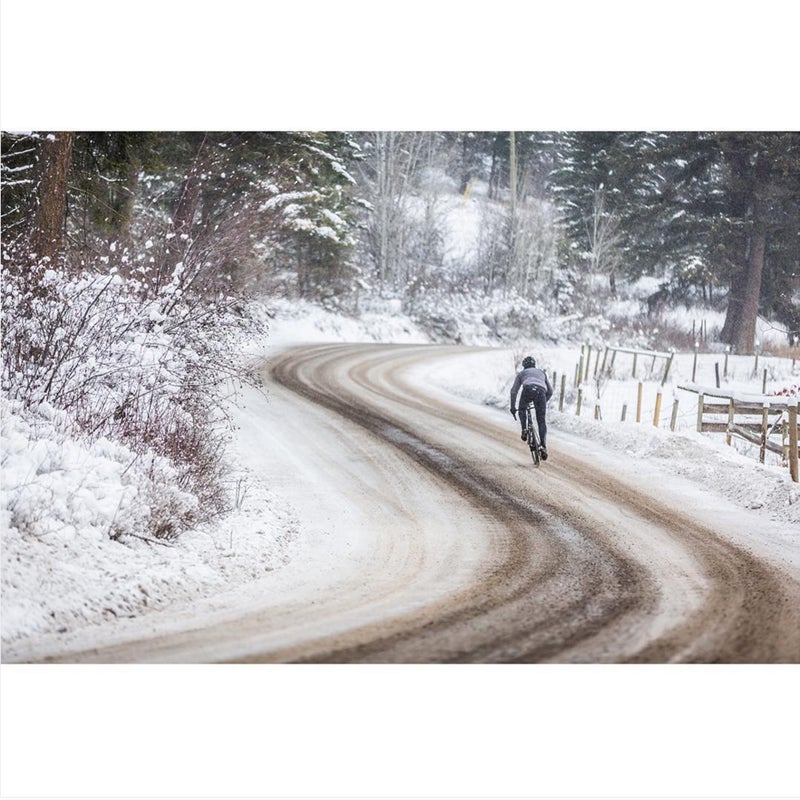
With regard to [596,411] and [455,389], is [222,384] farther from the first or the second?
[596,411]

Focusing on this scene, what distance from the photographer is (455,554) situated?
17.8 feet

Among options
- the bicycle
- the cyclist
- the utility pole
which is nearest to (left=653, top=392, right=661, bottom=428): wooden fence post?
the cyclist

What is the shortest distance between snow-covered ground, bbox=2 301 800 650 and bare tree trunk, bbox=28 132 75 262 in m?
1.71

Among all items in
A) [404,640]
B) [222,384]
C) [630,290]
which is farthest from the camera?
[630,290]

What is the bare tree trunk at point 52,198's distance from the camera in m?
6.23

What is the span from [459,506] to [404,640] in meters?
2.57

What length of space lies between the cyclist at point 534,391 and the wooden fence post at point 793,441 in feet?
6.99

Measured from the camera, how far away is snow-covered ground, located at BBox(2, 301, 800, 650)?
425cm

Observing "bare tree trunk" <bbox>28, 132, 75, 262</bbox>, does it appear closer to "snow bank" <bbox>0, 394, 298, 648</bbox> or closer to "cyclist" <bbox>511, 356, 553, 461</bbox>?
"snow bank" <bbox>0, 394, 298, 648</bbox>

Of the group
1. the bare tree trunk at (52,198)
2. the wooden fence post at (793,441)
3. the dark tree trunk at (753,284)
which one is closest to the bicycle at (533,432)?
the dark tree trunk at (753,284)

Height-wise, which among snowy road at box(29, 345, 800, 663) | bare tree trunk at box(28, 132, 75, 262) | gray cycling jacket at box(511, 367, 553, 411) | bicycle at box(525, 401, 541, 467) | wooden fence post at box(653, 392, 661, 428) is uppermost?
bare tree trunk at box(28, 132, 75, 262)

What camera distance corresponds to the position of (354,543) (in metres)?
5.59

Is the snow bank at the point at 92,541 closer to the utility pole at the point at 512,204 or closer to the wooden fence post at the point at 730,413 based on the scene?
the utility pole at the point at 512,204
